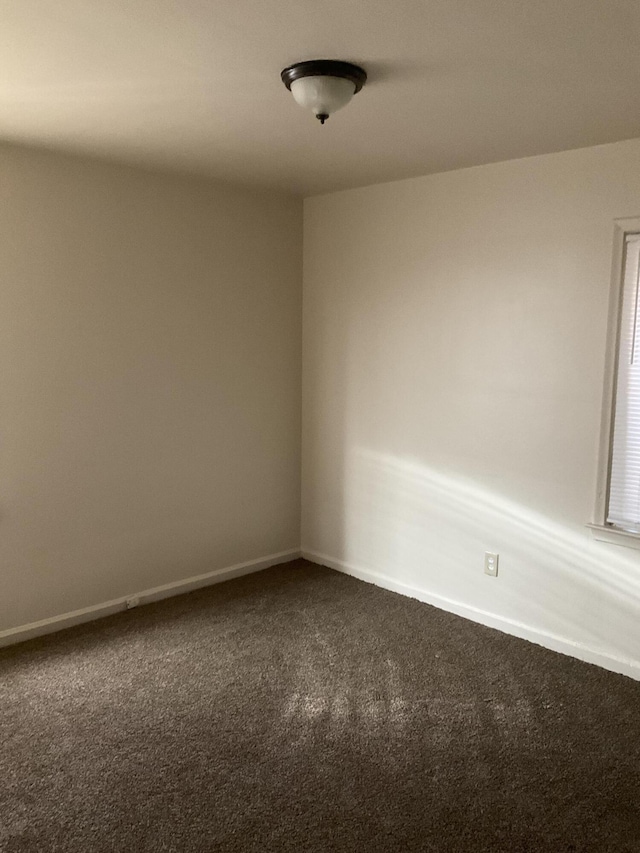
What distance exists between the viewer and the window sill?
3.06m

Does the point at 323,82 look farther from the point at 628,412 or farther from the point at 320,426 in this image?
the point at 320,426

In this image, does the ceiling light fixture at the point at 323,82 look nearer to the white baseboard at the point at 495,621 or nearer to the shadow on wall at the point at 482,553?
the shadow on wall at the point at 482,553

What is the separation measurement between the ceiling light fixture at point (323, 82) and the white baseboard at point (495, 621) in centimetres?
253

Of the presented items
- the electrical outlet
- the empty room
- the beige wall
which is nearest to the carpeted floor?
the empty room

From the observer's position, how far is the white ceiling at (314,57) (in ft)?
5.95

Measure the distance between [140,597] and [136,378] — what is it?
1177 mm

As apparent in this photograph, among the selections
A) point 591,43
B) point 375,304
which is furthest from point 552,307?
point 591,43

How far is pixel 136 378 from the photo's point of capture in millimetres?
3689

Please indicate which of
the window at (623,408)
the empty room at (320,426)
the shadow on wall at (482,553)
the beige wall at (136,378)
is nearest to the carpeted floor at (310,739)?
the empty room at (320,426)

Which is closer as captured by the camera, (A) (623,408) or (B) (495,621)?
(A) (623,408)

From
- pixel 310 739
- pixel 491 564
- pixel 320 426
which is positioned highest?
pixel 320 426

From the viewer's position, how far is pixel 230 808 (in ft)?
7.38

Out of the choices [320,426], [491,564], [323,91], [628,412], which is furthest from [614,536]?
[323,91]

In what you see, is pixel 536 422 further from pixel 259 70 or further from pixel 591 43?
pixel 259 70
